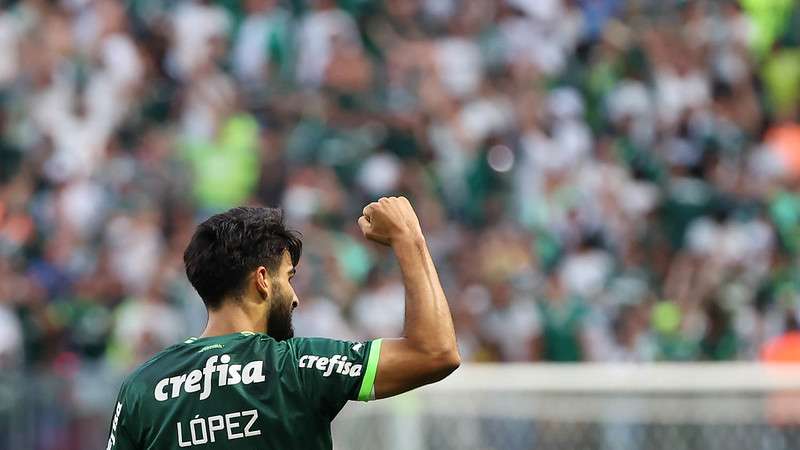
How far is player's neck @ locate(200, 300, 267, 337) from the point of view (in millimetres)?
3758

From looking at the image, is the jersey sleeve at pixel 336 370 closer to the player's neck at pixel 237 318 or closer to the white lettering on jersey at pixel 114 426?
the player's neck at pixel 237 318

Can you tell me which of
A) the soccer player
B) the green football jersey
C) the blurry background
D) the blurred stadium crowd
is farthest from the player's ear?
the blurred stadium crowd

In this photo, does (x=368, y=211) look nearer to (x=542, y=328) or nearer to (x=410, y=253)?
(x=410, y=253)

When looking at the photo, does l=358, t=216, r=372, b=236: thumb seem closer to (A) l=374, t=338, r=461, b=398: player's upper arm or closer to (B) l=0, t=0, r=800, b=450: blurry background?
(A) l=374, t=338, r=461, b=398: player's upper arm

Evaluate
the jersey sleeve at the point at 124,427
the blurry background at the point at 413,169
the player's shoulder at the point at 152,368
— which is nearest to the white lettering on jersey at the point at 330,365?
the player's shoulder at the point at 152,368

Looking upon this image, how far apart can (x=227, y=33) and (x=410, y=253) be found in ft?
34.0

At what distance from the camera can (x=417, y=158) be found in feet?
39.3

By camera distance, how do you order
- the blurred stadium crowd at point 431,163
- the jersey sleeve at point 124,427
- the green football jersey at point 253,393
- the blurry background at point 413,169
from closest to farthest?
the green football jersey at point 253,393 → the jersey sleeve at point 124,427 → the blurry background at point 413,169 → the blurred stadium crowd at point 431,163

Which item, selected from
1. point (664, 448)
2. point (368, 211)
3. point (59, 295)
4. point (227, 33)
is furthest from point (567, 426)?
point (227, 33)

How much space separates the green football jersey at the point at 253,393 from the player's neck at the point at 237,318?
47 millimetres

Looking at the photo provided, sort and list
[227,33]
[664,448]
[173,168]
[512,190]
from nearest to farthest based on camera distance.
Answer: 1. [664,448]
2. [512,190]
3. [173,168]
4. [227,33]

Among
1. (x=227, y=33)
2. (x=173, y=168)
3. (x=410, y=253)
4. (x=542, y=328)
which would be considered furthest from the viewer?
(x=227, y=33)

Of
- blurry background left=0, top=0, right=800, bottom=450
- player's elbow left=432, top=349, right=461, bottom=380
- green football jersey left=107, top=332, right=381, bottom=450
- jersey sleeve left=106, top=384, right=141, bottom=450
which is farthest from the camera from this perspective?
blurry background left=0, top=0, right=800, bottom=450

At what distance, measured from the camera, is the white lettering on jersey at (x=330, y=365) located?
11.6 feet
